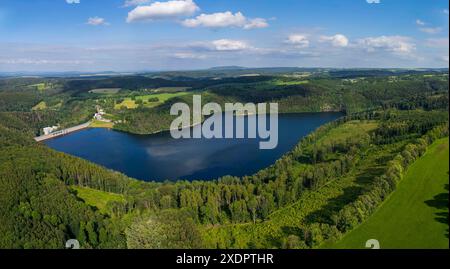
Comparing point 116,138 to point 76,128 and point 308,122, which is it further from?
point 308,122

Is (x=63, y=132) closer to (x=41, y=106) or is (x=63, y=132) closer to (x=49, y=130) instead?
(x=49, y=130)

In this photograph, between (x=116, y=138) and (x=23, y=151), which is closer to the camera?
(x=23, y=151)

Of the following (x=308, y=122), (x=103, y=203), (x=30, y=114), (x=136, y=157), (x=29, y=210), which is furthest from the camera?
(x=30, y=114)

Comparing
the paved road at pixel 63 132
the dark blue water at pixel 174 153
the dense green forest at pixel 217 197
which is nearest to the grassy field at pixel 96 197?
the dense green forest at pixel 217 197

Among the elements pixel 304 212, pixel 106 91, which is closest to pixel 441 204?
pixel 304 212
